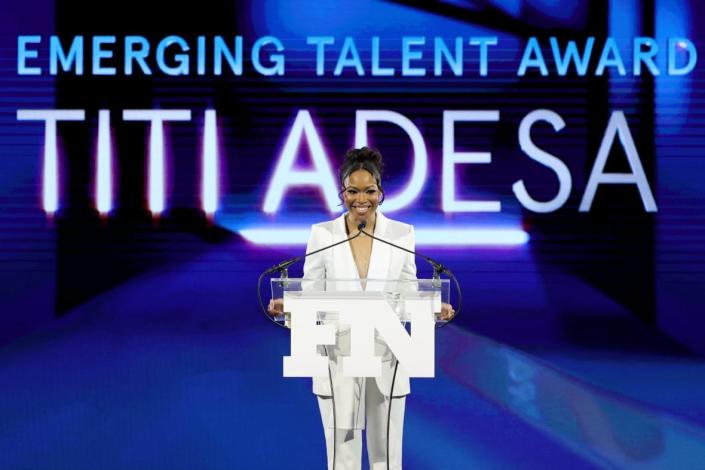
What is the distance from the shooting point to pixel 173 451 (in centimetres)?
480

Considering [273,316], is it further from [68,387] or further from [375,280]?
[68,387]

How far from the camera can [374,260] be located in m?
3.11

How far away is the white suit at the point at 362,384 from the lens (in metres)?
2.96

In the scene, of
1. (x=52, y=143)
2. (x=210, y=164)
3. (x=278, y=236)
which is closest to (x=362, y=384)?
(x=278, y=236)

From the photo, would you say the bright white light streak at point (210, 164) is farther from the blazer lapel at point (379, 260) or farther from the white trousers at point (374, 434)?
Result: the white trousers at point (374, 434)

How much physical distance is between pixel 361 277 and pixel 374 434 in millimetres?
470

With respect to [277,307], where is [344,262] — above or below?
above

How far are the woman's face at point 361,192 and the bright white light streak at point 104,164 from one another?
209 centimetres

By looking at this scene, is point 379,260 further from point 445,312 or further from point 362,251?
point 445,312

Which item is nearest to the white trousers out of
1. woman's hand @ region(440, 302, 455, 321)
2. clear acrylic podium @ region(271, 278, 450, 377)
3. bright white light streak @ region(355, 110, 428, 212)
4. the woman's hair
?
clear acrylic podium @ region(271, 278, 450, 377)

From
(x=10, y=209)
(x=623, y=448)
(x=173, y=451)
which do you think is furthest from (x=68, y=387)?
(x=623, y=448)

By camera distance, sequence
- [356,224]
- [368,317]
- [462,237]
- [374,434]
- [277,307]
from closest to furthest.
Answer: [368,317]
[277,307]
[374,434]
[356,224]
[462,237]

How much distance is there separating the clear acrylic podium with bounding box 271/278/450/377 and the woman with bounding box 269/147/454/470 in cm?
5

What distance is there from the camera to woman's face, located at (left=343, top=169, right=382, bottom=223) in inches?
120
